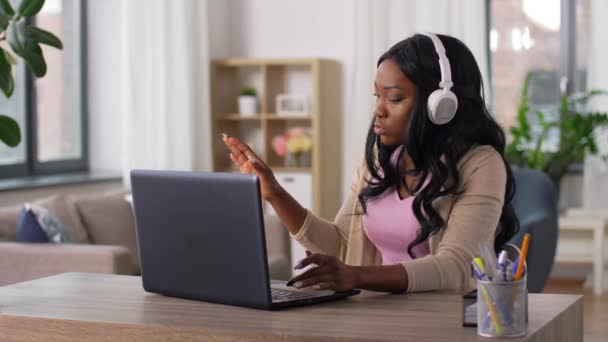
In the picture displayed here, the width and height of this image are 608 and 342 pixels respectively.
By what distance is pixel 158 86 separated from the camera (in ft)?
19.9

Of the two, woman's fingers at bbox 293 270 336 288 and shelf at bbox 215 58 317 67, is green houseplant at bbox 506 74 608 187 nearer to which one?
shelf at bbox 215 58 317 67

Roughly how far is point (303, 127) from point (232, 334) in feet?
17.1

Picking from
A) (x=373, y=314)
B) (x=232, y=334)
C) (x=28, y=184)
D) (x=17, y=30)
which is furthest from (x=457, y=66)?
(x=28, y=184)

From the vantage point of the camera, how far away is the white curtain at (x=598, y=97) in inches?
246

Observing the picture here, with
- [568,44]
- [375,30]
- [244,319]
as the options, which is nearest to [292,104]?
[375,30]

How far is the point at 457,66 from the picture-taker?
229 cm

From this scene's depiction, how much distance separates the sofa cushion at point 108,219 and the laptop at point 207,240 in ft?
9.37

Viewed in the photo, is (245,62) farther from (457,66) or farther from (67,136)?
(457,66)

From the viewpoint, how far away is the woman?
213 centimetres

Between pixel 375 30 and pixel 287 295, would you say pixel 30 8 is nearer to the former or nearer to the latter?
pixel 287 295

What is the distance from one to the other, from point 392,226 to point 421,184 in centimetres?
11

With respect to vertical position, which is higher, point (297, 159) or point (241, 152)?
point (241, 152)

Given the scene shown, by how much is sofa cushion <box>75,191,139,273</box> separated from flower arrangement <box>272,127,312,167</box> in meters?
1.57

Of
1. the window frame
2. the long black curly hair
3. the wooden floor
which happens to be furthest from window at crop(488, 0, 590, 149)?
the long black curly hair
